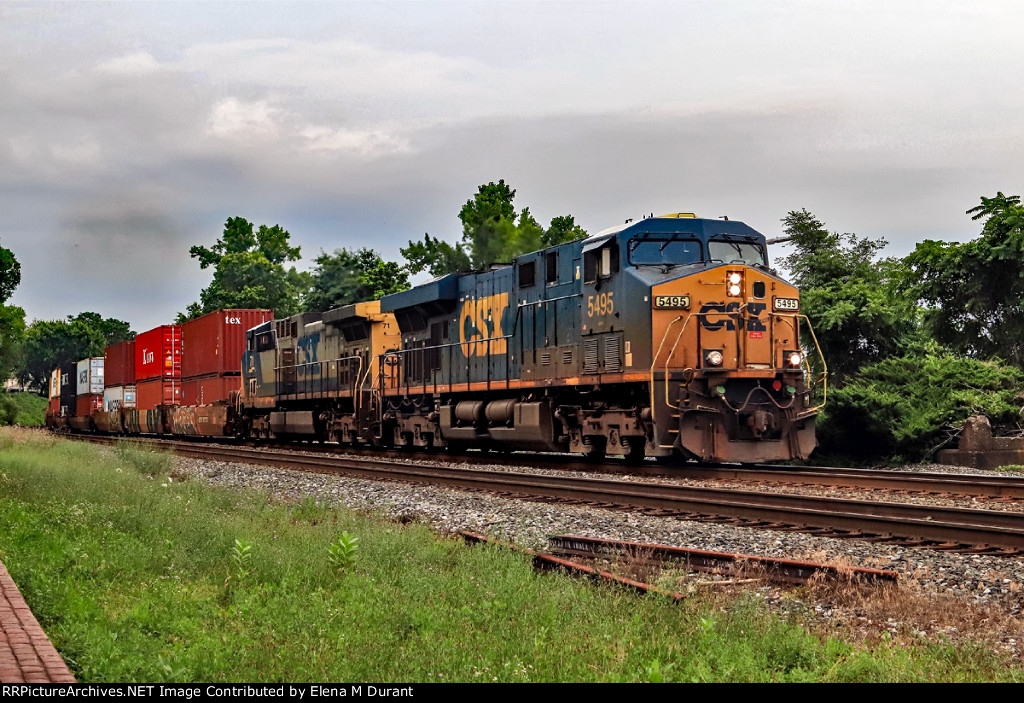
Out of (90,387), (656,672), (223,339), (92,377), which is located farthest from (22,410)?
(656,672)

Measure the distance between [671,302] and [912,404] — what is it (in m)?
6.88

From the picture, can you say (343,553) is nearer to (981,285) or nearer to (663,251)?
(663,251)

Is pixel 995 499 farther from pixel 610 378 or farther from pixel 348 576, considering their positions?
pixel 348 576

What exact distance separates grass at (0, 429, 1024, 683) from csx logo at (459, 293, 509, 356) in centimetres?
979

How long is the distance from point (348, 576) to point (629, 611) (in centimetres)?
208

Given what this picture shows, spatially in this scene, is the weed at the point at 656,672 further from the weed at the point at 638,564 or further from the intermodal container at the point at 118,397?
the intermodal container at the point at 118,397

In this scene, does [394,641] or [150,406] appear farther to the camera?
[150,406]

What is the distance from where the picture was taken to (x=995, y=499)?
38.8 ft

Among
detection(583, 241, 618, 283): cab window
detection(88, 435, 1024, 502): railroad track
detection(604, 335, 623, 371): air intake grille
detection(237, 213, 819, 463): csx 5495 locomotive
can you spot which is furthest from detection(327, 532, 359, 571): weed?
detection(583, 241, 618, 283): cab window

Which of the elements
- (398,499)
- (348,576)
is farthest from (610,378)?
(348,576)

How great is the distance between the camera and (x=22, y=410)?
79.2 m

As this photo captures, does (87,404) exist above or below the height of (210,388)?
below

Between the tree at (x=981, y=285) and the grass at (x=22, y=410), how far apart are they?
50.6 metres

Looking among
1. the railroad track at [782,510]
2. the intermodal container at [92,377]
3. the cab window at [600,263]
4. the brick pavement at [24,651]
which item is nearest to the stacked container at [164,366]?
the intermodal container at [92,377]
